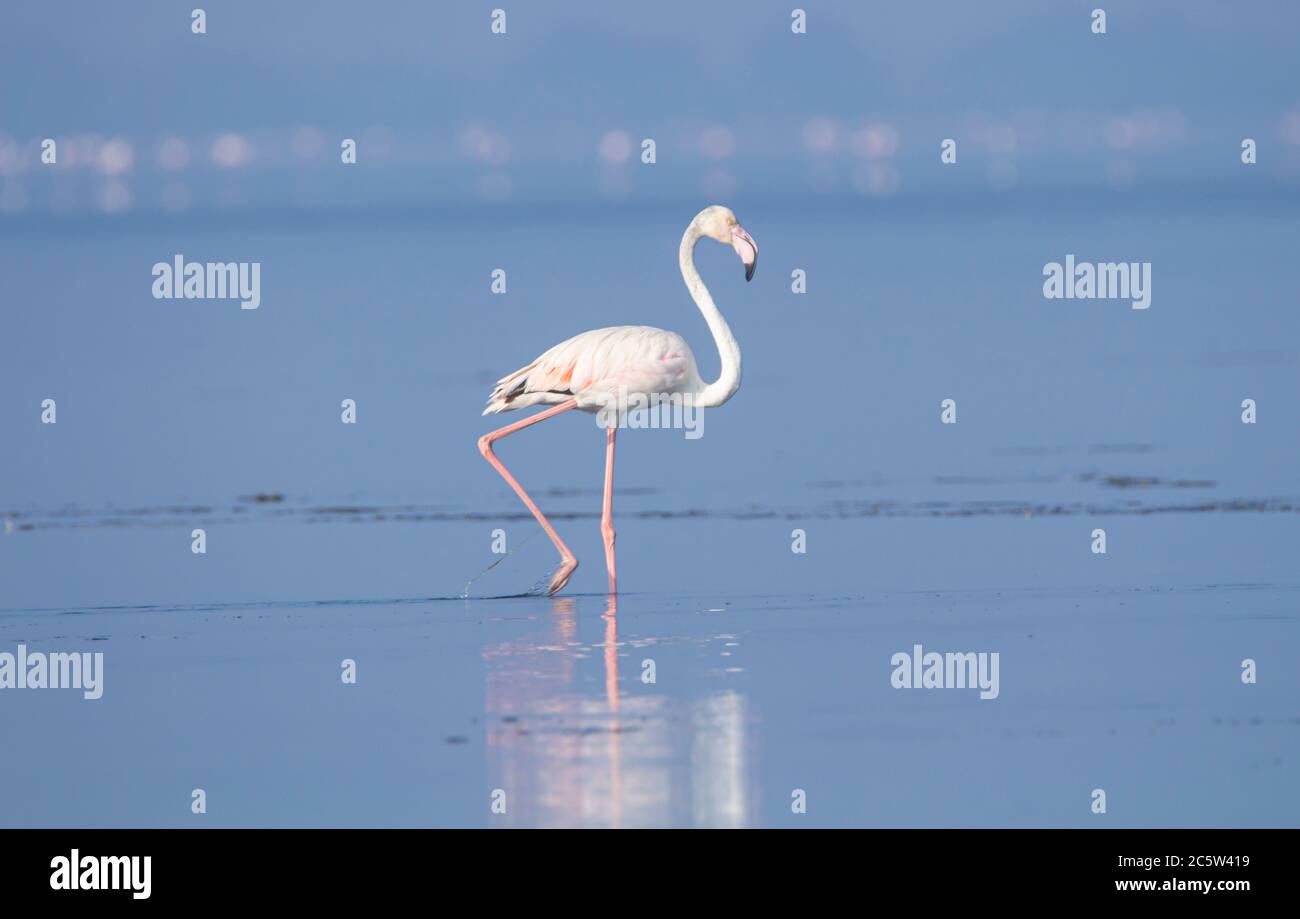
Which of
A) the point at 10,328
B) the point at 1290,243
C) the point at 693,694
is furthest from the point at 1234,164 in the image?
the point at 693,694

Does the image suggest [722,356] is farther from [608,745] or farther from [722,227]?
[608,745]

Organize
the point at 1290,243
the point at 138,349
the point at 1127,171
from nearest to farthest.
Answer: the point at 138,349 → the point at 1290,243 → the point at 1127,171

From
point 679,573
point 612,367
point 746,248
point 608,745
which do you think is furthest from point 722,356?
A: point 608,745

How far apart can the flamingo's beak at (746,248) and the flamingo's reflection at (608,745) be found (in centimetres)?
362

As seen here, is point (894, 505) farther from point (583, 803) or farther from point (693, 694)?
point (583, 803)

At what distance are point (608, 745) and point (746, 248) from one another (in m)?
5.70

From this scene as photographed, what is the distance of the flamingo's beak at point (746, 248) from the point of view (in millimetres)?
12742

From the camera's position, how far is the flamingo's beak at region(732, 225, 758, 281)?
12.7 metres

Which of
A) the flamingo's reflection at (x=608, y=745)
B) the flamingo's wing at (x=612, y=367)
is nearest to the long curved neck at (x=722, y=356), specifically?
the flamingo's wing at (x=612, y=367)

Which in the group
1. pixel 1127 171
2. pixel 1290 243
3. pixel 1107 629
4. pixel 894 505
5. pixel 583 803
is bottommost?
pixel 583 803

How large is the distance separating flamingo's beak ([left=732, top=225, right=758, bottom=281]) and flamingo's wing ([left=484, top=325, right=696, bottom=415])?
57cm

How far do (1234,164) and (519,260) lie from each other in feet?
149

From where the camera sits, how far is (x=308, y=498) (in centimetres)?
1556

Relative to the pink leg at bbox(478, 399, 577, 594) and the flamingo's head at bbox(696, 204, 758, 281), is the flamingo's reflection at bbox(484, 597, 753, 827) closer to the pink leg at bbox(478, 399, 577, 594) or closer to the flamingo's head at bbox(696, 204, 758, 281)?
the pink leg at bbox(478, 399, 577, 594)
